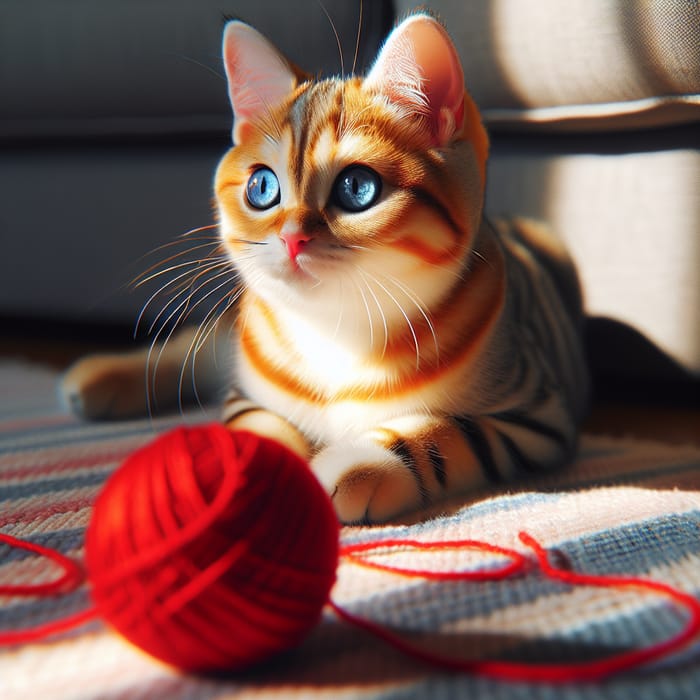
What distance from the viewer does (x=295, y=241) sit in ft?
2.71

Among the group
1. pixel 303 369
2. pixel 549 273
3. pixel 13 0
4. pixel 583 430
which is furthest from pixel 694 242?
pixel 13 0

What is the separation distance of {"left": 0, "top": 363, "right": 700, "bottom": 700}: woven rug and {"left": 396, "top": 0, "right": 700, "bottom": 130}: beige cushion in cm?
Result: 57

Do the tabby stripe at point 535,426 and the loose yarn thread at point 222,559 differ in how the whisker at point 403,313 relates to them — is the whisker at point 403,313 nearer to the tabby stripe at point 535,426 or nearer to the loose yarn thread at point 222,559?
the tabby stripe at point 535,426

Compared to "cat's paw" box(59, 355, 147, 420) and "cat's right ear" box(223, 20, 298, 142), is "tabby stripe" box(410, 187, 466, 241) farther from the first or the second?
"cat's paw" box(59, 355, 147, 420)

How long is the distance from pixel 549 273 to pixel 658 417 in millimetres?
306

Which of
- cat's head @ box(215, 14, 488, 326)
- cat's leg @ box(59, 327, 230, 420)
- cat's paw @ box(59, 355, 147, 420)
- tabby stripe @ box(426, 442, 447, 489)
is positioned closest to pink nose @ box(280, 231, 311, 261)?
cat's head @ box(215, 14, 488, 326)

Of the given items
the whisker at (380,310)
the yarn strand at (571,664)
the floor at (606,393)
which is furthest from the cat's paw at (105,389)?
the yarn strand at (571,664)

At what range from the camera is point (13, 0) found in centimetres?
167

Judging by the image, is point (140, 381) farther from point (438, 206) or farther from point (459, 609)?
point (459, 609)

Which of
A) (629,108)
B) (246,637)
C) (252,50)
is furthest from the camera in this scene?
(629,108)

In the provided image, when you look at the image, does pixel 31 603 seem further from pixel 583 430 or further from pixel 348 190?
pixel 583 430

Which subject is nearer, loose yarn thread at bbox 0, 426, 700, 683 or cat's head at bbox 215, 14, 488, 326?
loose yarn thread at bbox 0, 426, 700, 683

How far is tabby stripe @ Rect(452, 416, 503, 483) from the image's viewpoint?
3.05ft

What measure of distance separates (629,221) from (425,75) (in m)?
0.60
